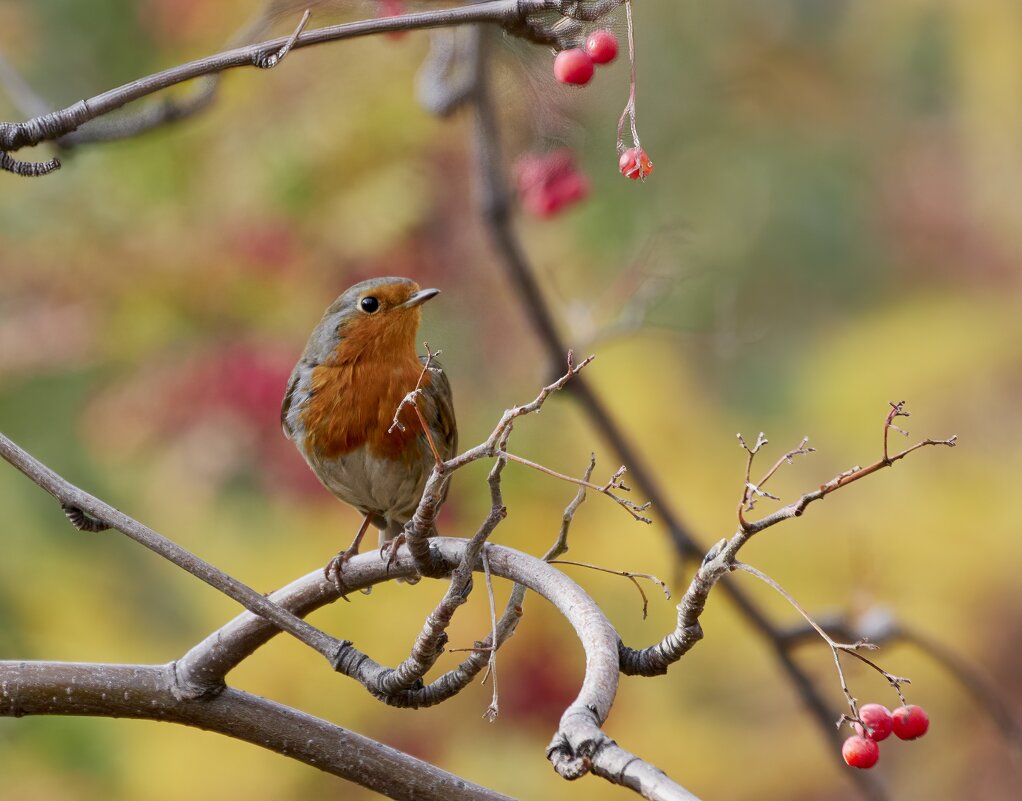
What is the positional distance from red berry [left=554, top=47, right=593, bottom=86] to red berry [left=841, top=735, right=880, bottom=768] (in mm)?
975

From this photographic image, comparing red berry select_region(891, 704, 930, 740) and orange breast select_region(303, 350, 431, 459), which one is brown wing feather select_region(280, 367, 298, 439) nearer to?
orange breast select_region(303, 350, 431, 459)

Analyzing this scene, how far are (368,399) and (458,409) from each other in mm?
1582

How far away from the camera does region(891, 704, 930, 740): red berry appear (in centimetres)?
180

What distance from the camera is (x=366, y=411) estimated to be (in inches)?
111

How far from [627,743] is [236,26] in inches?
109

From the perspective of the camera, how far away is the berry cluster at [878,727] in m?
1.65

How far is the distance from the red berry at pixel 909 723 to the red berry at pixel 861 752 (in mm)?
157

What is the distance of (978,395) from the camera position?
17.9 feet

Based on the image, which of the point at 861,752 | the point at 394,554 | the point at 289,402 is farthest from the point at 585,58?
the point at 289,402

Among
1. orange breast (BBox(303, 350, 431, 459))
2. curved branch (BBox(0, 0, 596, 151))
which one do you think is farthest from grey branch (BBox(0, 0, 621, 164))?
orange breast (BBox(303, 350, 431, 459))

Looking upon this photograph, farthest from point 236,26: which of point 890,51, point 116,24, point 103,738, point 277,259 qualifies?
point 890,51

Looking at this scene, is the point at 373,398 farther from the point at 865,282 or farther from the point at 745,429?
the point at 865,282

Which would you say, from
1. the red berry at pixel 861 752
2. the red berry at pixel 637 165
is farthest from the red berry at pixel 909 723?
the red berry at pixel 637 165

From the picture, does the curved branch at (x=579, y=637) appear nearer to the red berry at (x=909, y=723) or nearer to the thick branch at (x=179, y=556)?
the thick branch at (x=179, y=556)
